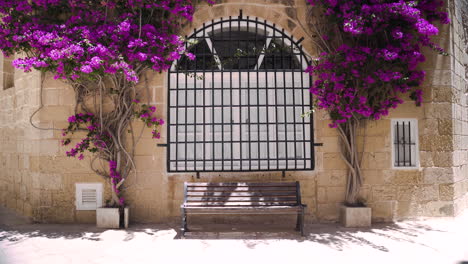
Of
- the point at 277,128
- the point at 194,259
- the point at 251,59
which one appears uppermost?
the point at 251,59

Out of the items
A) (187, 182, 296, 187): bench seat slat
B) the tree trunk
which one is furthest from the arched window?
the tree trunk

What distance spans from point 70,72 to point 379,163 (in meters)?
4.48

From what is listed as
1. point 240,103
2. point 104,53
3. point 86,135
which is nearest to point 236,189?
point 240,103

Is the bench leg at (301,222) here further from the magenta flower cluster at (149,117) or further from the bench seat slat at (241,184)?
the magenta flower cluster at (149,117)

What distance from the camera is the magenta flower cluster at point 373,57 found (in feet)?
14.8

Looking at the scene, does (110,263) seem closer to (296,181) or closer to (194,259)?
(194,259)

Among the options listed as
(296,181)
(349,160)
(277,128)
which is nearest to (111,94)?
(277,128)

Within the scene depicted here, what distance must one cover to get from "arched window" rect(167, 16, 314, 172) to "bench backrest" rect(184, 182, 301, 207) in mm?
451

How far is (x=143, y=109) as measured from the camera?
5.00 m

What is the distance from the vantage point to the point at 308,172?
5082mm

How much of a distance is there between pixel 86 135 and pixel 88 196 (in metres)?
0.90

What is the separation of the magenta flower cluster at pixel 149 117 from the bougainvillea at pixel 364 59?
2296 millimetres

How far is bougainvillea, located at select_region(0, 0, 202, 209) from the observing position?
425 centimetres

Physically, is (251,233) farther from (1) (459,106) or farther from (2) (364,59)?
(1) (459,106)
